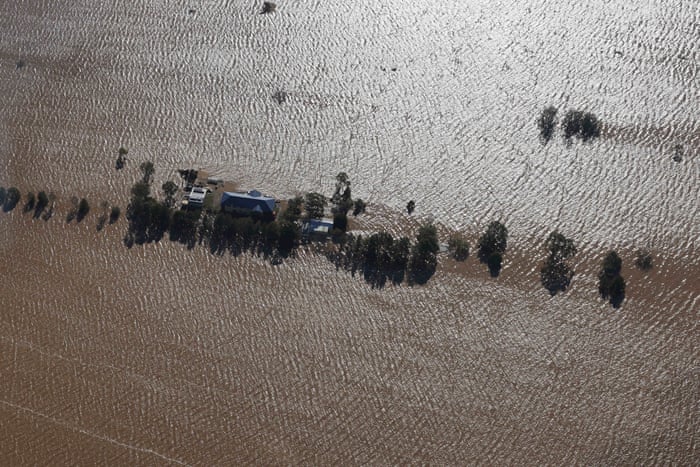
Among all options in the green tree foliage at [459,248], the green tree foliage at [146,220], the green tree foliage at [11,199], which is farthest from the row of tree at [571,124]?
the green tree foliage at [11,199]

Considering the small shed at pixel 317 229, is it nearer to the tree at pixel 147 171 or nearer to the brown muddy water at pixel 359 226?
the brown muddy water at pixel 359 226

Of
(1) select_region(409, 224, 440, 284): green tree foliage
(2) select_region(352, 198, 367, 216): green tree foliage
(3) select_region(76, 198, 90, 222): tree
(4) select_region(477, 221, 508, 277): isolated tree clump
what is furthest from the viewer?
(3) select_region(76, 198, 90, 222): tree

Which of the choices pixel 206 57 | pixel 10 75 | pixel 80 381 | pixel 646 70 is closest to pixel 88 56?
pixel 10 75

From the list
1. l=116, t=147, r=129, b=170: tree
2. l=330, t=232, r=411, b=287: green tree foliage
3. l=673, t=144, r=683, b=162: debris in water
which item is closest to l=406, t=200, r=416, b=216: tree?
l=330, t=232, r=411, b=287: green tree foliage

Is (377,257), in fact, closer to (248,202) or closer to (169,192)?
(248,202)

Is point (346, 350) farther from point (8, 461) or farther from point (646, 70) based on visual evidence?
point (646, 70)

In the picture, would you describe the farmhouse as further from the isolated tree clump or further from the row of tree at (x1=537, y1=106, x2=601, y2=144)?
the row of tree at (x1=537, y1=106, x2=601, y2=144)
